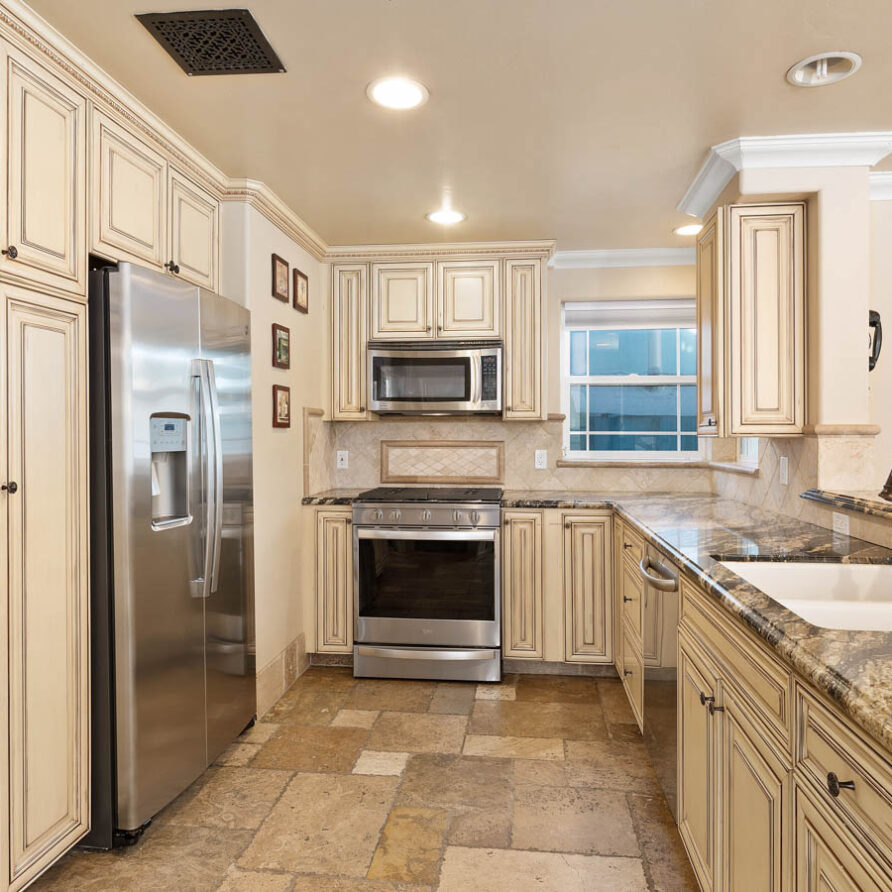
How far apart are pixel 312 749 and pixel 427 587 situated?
3.34ft

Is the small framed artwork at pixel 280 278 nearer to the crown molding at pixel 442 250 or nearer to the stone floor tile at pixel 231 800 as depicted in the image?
the crown molding at pixel 442 250

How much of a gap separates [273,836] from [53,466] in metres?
1.34

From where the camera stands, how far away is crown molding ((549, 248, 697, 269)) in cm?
401

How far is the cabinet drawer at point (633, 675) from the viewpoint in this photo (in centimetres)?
274

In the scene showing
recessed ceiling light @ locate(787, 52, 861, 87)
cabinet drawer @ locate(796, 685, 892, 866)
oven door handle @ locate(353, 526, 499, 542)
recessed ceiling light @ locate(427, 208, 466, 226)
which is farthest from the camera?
oven door handle @ locate(353, 526, 499, 542)

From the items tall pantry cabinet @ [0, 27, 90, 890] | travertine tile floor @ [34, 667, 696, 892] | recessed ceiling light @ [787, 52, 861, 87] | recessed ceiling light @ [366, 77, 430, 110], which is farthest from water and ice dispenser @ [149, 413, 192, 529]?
recessed ceiling light @ [787, 52, 861, 87]

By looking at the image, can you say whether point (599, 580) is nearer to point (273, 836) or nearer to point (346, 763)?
point (346, 763)

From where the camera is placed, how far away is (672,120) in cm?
232

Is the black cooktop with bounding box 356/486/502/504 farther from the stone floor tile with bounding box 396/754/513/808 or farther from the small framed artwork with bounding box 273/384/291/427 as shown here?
the stone floor tile with bounding box 396/754/513/808

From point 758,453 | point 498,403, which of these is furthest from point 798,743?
point 498,403

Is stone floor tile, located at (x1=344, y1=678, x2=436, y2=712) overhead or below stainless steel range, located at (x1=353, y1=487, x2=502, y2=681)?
below

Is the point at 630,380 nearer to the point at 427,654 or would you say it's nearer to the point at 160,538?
the point at 427,654

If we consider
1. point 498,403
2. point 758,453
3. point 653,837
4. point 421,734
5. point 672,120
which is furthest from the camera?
point 498,403

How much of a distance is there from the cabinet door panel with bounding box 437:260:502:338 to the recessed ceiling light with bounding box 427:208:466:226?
428mm
